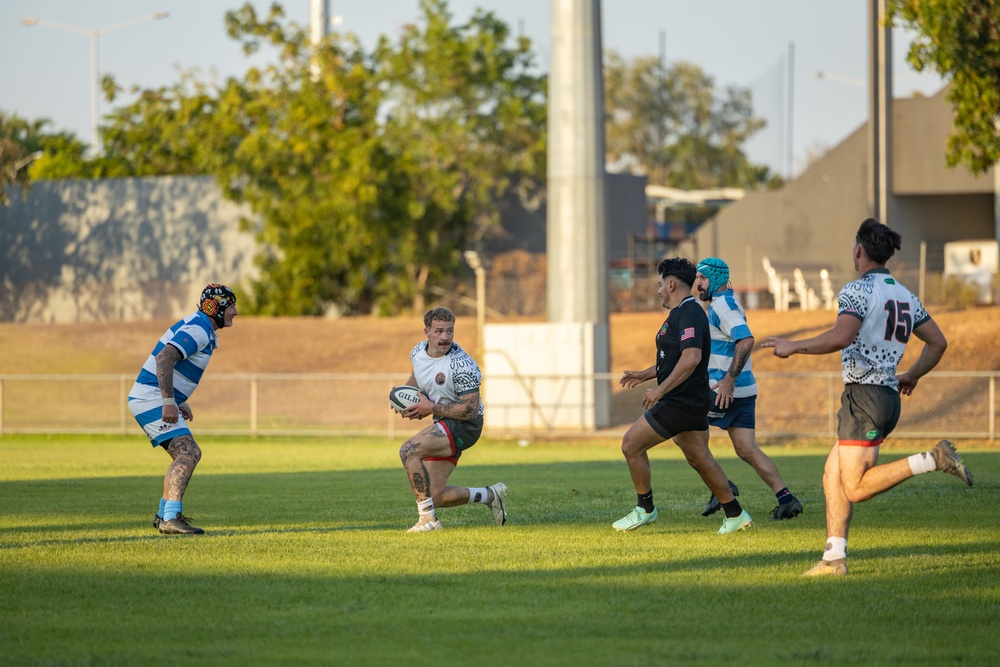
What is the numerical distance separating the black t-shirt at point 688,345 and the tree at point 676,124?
69.8 metres

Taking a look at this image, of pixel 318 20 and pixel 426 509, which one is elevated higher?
pixel 318 20

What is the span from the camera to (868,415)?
800 cm

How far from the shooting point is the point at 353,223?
42.7m

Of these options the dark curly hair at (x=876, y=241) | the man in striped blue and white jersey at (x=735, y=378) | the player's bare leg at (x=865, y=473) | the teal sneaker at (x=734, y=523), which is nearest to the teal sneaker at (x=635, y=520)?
the teal sneaker at (x=734, y=523)

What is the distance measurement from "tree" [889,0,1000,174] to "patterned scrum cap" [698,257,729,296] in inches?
563

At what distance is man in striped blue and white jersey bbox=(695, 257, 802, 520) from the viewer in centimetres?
1111

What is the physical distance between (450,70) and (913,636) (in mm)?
40812

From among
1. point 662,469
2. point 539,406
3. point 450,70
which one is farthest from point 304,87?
point 662,469

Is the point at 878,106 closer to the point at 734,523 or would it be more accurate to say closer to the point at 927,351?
the point at 734,523

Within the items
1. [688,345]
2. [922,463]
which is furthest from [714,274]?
[922,463]

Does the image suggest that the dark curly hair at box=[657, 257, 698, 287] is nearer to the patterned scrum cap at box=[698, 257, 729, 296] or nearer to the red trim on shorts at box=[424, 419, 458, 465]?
the patterned scrum cap at box=[698, 257, 729, 296]

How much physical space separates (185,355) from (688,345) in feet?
12.8

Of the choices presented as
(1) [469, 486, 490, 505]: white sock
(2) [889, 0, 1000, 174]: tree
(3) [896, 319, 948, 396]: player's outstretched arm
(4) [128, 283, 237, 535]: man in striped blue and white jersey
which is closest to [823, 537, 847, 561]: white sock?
(3) [896, 319, 948, 396]: player's outstretched arm

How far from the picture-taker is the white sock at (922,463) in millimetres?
7898
